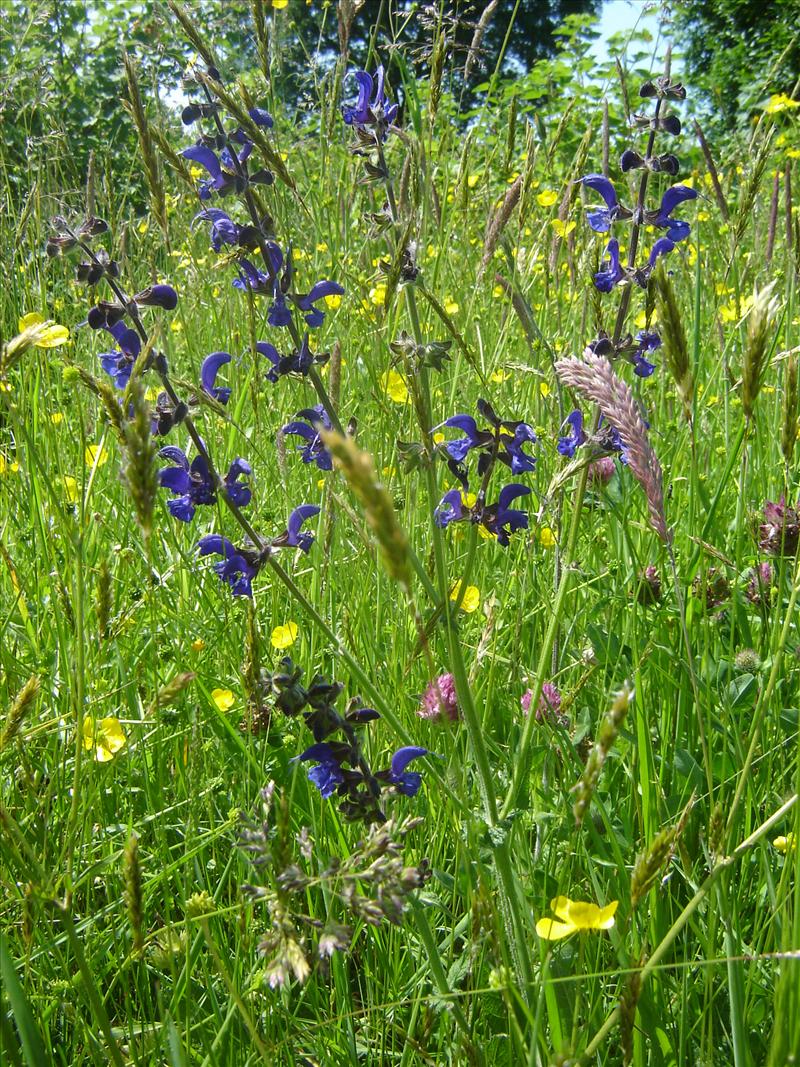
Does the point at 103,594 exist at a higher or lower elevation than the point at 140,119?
lower

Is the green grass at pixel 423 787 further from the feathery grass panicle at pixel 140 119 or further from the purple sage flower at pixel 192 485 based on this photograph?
the feathery grass panicle at pixel 140 119

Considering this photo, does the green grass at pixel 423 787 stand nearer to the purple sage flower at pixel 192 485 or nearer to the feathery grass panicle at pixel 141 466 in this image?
the purple sage flower at pixel 192 485

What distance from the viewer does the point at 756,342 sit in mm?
863

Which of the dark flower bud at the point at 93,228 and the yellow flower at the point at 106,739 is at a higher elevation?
the dark flower bud at the point at 93,228

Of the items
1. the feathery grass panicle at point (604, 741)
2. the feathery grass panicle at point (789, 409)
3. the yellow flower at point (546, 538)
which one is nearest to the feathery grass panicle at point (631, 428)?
the feathery grass panicle at point (789, 409)

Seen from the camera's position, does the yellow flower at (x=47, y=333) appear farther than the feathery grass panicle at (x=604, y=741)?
Yes

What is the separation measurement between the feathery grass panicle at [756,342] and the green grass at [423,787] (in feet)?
0.40

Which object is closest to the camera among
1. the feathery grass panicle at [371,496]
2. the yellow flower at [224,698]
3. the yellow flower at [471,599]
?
the feathery grass panicle at [371,496]

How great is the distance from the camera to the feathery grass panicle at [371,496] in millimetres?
462

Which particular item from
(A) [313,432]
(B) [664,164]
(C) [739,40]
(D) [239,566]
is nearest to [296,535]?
(D) [239,566]

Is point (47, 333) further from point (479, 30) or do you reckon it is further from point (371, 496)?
point (479, 30)

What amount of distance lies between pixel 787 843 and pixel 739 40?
14.1 m

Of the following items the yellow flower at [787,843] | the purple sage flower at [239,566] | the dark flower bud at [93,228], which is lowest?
the yellow flower at [787,843]

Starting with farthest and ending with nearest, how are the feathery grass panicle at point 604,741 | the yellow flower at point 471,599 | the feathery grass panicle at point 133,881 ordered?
the yellow flower at point 471,599 < the feathery grass panicle at point 133,881 < the feathery grass panicle at point 604,741
